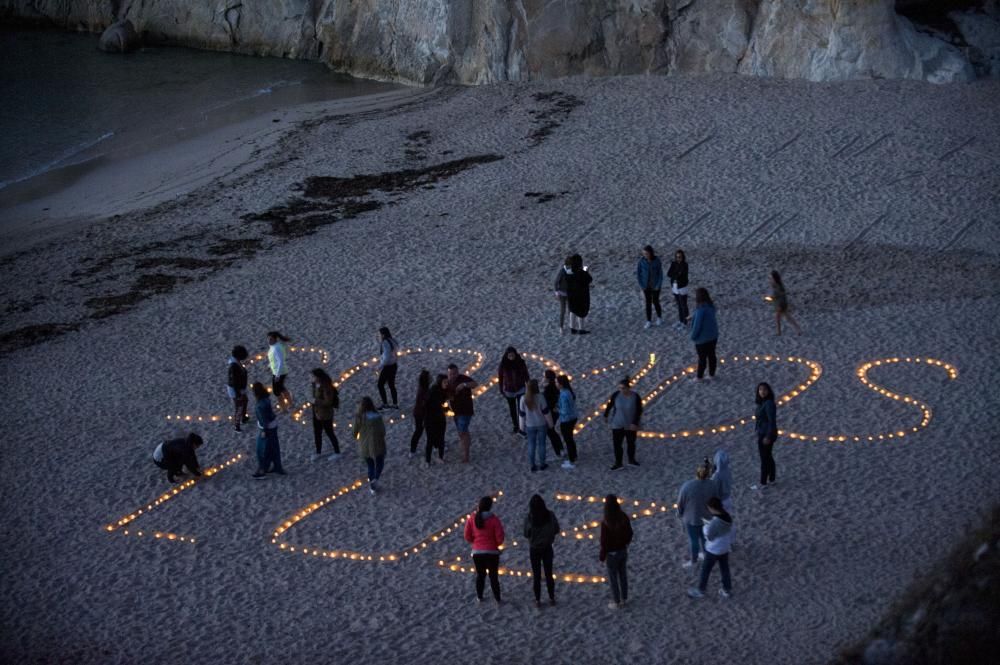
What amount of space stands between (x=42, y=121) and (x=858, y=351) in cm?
3270

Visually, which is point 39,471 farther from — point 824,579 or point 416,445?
point 824,579

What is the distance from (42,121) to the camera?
44.3 metres

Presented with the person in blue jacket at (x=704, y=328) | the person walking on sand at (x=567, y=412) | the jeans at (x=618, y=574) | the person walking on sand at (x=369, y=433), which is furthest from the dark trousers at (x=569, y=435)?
the jeans at (x=618, y=574)

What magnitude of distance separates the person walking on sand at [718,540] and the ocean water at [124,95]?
29.0 m

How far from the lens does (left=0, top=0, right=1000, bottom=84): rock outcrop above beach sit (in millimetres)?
33125

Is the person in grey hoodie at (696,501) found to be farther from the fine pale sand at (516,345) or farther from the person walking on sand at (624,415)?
the person walking on sand at (624,415)

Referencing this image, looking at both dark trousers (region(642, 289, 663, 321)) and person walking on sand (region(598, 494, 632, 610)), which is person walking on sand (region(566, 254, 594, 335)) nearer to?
dark trousers (region(642, 289, 663, 321))

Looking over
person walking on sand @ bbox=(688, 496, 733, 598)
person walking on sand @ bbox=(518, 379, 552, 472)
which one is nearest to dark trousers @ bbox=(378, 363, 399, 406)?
person walking on sand @ bbox=(518, 379, 552, 472)

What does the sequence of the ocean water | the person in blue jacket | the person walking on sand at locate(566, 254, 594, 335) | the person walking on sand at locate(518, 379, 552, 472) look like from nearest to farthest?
the person walking on sand at locate(518, 379, 552, 472)
the person in blue jacket
the person walking on sand at locate(566, 254, 594, 335)
the ocean water

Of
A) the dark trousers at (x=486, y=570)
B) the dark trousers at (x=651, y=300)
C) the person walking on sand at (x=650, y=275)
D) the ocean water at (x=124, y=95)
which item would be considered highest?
the ocean water at (x=124, y=95)

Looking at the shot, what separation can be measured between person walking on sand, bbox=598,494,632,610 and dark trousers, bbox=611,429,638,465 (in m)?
3.22

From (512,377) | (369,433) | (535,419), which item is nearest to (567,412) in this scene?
(535,419)

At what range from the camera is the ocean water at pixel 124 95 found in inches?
1620

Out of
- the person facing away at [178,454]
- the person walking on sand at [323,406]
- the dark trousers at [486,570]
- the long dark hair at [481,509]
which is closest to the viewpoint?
the long dark hair at [481,509]
